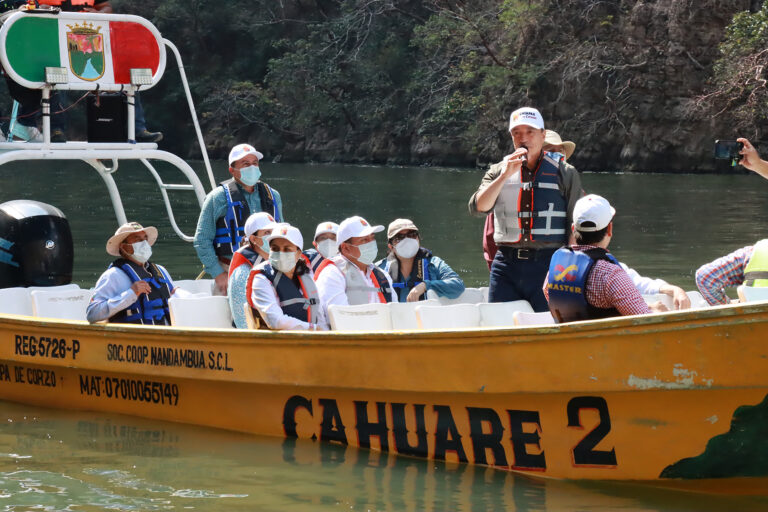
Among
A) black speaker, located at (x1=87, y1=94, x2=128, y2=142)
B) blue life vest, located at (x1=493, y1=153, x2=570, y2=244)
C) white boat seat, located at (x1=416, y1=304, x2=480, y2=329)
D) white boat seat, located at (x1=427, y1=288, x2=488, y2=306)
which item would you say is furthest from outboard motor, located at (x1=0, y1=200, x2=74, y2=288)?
→ blue life vest, located at (x1=493, y1=153, x2=570, y2=244)

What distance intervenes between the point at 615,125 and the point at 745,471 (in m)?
32.8

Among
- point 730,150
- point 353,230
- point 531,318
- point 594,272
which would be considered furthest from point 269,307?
point 730,150

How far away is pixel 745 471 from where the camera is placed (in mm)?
6277

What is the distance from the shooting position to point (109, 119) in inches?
381

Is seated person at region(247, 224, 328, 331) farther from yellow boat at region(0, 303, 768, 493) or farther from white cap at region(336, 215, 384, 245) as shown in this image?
white cap at region(336, 215, 384, 245)

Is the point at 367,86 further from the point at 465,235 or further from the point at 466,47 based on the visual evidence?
the point at 465,235

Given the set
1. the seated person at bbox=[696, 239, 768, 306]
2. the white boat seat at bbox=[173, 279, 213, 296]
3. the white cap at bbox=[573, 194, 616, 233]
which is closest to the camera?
the white cap at bbox=[573, 194, 616, 233]

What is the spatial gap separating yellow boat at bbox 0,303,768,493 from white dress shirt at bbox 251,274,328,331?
151mm

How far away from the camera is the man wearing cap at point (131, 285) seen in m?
7.96

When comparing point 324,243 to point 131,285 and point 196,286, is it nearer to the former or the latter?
point 196,286

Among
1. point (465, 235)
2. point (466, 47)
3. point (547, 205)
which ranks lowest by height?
point (465, 235)

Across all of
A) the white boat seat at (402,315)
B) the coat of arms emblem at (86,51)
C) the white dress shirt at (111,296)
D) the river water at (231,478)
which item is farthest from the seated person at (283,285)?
the coat of arms emblem at (86,51)

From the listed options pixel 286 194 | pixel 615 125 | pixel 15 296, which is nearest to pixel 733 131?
pixel 615 125

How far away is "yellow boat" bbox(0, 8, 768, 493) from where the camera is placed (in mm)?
6082
